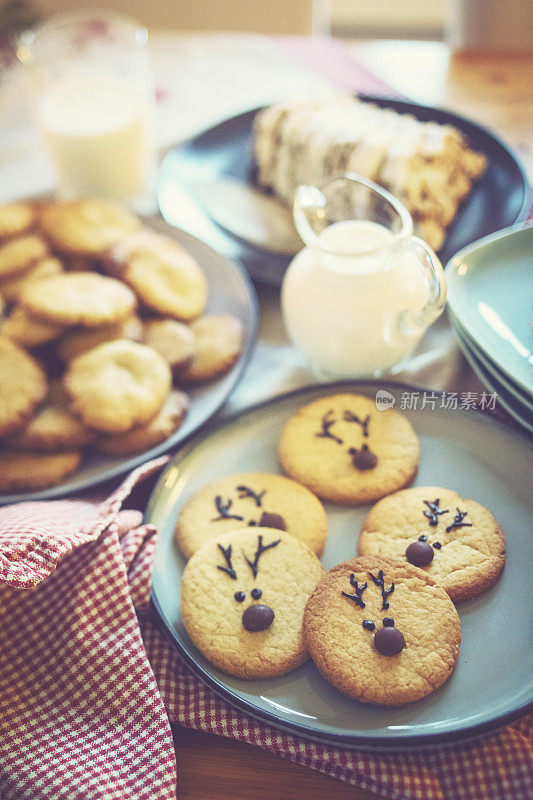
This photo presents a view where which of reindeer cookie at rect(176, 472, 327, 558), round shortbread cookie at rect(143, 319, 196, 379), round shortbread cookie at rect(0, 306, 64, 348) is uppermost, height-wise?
round shortbread cookie at rect(0, 306, 64, 348)

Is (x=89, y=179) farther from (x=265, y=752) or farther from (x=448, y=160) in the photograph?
(x=265, y=752)

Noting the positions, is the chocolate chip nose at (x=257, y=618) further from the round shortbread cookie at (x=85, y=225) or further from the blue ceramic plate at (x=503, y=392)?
the round shortbread cookie at (x=85, y=225)

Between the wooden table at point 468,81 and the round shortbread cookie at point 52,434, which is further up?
the wooden table at point 468,81

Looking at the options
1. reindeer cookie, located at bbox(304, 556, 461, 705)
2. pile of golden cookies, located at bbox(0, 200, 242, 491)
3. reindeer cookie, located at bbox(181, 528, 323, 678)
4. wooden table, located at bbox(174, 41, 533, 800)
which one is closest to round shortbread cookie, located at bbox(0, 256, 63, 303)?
pile of golden cookies, located at bbox(0, 200, 242, 491)

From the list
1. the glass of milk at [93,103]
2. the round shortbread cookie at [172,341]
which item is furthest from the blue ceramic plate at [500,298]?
the glass of milk at [93,103]

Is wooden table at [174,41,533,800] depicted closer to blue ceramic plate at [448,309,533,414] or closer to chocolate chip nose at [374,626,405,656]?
blue ceramic plate at [448,309,533,414]

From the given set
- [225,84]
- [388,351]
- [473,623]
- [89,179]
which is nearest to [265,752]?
[473,623]

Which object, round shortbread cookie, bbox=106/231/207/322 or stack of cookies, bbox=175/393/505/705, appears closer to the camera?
stack of cookies, bbox=175/393/505/705

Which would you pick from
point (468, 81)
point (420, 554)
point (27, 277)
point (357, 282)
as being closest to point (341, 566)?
point (420, 554)

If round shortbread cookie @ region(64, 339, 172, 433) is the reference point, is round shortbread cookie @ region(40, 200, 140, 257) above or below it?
above
